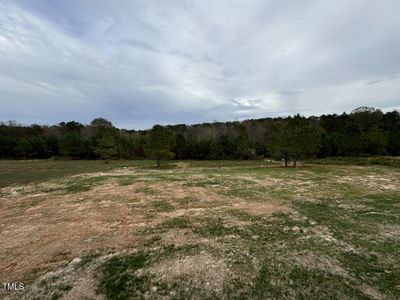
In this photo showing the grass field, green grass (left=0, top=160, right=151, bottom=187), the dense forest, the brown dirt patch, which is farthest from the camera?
the dense forest

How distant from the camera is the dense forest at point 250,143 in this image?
33.9 metres

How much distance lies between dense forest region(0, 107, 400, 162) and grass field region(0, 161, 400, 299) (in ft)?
70.3

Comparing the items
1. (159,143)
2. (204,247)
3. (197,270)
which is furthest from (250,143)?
(197,270)

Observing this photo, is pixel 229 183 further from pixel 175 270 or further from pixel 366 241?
pixel 175 270

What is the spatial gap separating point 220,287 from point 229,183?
13.2 m

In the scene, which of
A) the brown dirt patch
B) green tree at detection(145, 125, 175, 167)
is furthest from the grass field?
green tree at detection(145, 125, 175, 167)

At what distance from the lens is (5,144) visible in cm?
5784

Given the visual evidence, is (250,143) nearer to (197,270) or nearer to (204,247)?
(204,247)

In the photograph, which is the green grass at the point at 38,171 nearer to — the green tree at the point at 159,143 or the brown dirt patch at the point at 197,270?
the green tree at the point at 159,143

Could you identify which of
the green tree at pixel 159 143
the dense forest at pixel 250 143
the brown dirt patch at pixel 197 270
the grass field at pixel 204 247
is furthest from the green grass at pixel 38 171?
the brown dirt patch at pixel 197 270

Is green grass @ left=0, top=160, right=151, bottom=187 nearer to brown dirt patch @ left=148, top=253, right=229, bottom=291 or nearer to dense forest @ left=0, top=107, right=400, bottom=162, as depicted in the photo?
dense forest @ left=0, top=107, right=400, bottom=162

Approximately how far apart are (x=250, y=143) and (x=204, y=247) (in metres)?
46.5

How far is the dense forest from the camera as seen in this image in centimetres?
3387

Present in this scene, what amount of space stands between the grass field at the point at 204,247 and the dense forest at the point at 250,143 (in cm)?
2143
